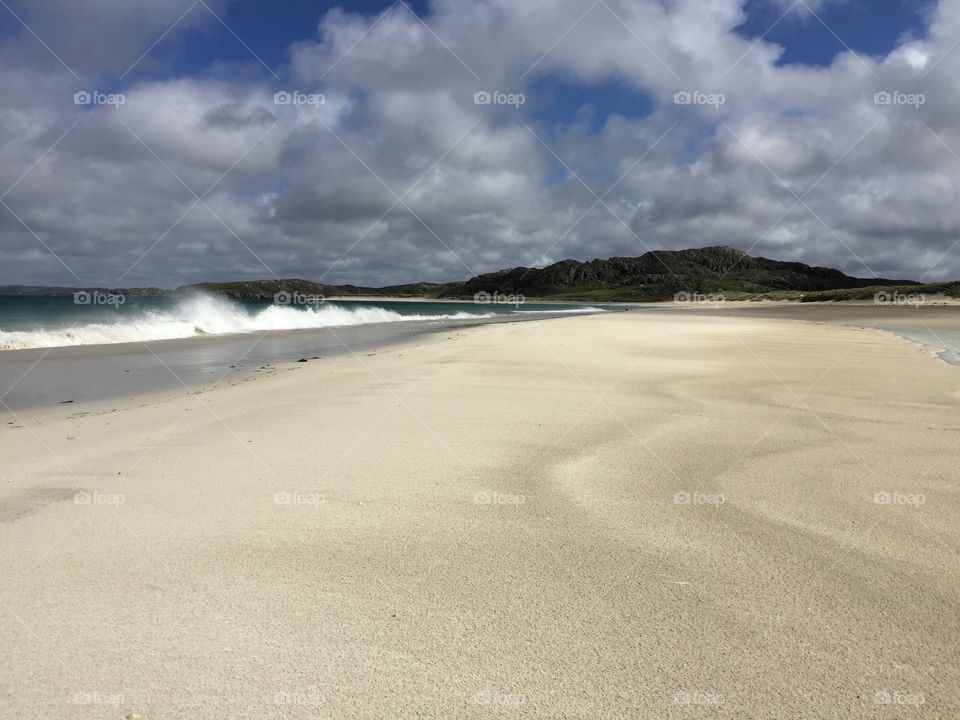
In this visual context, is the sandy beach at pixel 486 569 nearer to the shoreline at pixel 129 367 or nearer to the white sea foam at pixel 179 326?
the shoreline at pixel 129 367

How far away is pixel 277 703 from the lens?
8.48 ft

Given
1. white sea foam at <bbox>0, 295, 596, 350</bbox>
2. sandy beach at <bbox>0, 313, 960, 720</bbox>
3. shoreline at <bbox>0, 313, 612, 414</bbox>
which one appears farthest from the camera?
white sea foam at <bbox>0, 295, 596, 350</bbox>

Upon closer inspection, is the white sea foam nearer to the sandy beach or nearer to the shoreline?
the shoreline

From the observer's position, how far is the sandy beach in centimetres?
268

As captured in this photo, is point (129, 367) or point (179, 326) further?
point (179, 326)

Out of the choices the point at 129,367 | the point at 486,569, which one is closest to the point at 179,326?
the point at 129,367

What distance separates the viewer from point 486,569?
380cm

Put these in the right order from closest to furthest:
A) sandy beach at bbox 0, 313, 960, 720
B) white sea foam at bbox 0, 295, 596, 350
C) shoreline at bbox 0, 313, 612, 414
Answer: sandy beach at bbox 0, 313, 960, 720 < shoreline at bbox 0, 313, 612, 414 < white sea foam at bbox 0, 295, 596, 350

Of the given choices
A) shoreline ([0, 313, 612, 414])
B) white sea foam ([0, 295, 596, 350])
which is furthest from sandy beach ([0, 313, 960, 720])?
white sea foam ([0, 295, 596, 350])

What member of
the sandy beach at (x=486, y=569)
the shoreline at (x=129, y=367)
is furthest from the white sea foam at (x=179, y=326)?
the sandy beach at (x=486, y=569)

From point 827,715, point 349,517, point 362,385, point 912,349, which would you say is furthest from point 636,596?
point 912,349

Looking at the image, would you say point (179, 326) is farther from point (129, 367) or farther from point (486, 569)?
point (486, 569)

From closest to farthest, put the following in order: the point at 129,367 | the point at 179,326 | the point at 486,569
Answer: the point at 486,569 < the point at 129,367 < the point at 179,326

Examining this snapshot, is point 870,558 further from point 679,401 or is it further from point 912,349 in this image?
point 912,349
